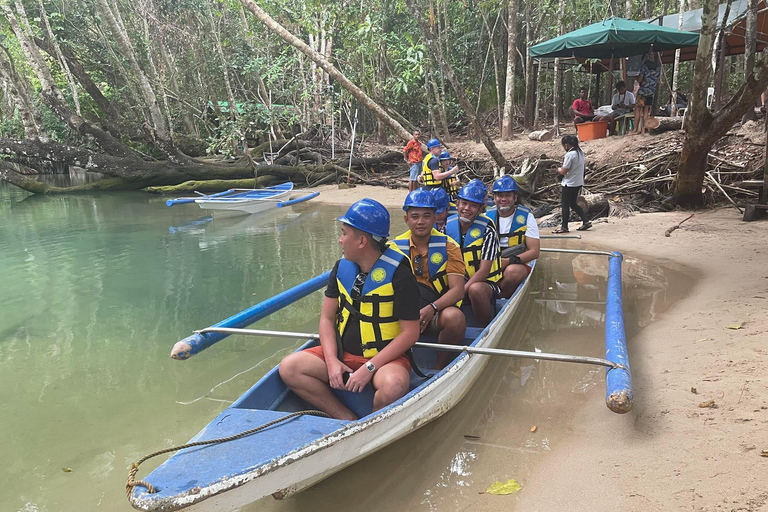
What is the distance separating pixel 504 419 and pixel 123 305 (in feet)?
16.1

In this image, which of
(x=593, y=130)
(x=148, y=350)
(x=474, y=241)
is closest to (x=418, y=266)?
(x=474, y=241)

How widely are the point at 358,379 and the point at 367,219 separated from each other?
85 centimetres

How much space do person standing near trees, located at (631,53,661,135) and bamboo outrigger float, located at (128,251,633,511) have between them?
9.31 metres

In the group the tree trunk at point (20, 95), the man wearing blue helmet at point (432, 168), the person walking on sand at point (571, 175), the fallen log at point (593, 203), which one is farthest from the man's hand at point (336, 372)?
the tree trunk at point (20, 95)

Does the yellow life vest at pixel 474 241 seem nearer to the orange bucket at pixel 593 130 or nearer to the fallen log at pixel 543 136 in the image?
the orange bucket at pixel 593 130

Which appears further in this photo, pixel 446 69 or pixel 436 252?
pixel 446 69

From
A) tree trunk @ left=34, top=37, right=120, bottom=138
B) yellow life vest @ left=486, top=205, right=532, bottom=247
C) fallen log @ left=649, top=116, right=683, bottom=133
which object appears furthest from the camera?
tree trunk @ left=34, top=37, right=120, bottom=138

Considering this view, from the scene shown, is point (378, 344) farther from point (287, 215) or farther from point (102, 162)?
point (102, 162)

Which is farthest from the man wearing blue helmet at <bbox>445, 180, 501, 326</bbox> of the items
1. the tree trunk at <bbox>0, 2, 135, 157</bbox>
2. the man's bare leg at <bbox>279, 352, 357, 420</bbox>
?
the tree trunk at <bbox>0, 2, 135, 157</bbox>

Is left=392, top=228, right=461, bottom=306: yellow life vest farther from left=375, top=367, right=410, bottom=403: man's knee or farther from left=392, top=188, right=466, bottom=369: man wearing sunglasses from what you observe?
left=375, top=367, right=410, bottom=403: man's knee

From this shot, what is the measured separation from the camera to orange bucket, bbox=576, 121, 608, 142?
12500 mm

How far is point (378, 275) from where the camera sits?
9.10 feet

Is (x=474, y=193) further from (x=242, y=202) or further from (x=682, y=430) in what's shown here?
(x=242, y=202)

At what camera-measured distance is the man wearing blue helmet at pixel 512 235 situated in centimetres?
498
